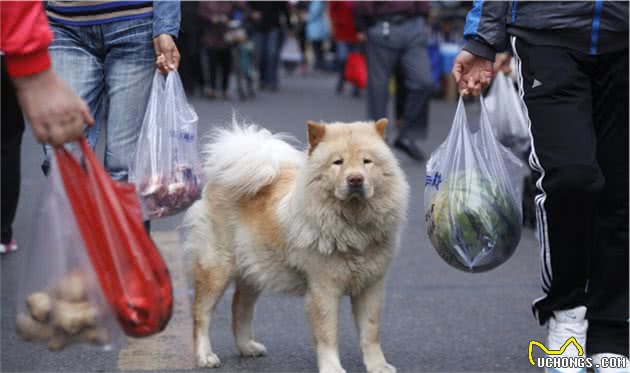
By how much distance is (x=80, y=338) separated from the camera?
313cm

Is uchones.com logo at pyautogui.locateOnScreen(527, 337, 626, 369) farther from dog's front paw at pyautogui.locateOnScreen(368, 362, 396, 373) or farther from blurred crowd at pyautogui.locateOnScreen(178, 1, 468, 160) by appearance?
blurred crowd at pyautogui.locateOnScreen(178, 1, 468, 160)

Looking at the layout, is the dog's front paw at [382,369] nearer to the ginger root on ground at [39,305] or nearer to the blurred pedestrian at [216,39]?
the ginger root on ground at [39,305]

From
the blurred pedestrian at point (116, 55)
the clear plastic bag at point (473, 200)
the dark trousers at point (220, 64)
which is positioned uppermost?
the blurred pedestrian at point (116, 55)

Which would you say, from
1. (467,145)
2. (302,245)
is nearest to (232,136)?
(302,245)

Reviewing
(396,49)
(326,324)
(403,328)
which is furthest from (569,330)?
(396,49)

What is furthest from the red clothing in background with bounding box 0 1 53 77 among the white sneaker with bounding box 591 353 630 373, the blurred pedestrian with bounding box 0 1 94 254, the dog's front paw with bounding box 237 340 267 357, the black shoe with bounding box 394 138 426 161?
the black shoe with bounding box 394 138 426 161

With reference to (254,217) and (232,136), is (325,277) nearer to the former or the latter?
(254,217)

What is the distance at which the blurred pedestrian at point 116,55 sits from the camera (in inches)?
181

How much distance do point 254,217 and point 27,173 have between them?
5.39 metres

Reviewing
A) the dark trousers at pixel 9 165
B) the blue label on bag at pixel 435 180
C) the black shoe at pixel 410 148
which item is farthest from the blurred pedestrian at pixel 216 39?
the blue label on bag at pixel 435 180

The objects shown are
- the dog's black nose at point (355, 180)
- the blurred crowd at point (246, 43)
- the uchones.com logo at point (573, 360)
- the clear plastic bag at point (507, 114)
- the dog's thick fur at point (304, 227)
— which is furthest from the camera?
the blurred crowd at point (246, 43)

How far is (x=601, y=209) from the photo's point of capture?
4246mm

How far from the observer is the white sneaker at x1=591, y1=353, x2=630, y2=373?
4168 millimetres

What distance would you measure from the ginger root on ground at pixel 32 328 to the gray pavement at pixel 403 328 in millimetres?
1039
